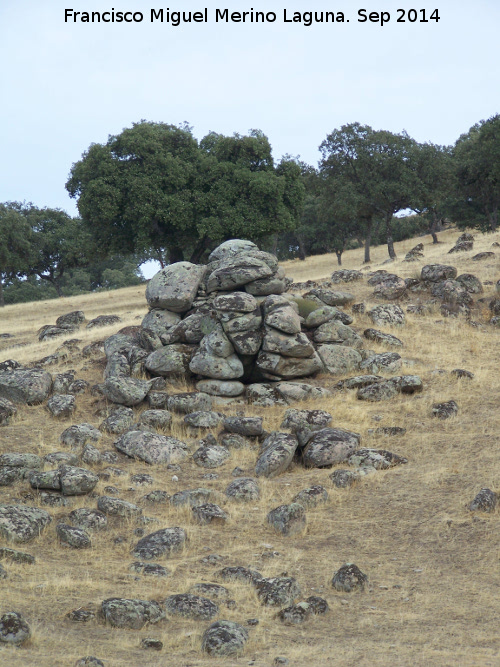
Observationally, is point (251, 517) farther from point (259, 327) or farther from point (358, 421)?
point (259, 327)

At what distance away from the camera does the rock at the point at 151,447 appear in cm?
1520

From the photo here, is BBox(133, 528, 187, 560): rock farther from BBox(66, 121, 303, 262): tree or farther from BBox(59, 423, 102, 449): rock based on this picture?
BBox(66, 121, 303, 262): tree

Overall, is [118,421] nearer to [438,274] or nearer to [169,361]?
[169,361]

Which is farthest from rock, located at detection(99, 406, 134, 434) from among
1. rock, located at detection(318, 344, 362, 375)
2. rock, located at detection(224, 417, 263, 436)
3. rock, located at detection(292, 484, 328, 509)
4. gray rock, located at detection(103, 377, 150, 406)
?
rock, located at detection(318, 344, 362, 375)

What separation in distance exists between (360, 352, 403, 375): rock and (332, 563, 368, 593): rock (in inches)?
419

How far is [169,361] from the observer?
1958 cm

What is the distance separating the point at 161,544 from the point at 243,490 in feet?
9.17

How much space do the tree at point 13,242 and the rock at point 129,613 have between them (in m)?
43.0

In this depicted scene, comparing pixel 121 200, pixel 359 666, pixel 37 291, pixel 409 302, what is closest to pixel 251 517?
pixel 359 666

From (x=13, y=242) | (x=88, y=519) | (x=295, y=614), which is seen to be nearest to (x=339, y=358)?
(x=88, y=519)

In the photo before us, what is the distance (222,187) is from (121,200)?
18.5 feet

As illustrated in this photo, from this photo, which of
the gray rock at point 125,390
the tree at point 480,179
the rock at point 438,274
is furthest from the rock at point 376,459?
the tree at point 480,179

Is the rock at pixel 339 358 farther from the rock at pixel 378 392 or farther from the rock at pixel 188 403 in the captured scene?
the rock at pixel 188 403

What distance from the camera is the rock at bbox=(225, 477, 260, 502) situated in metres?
13.0
